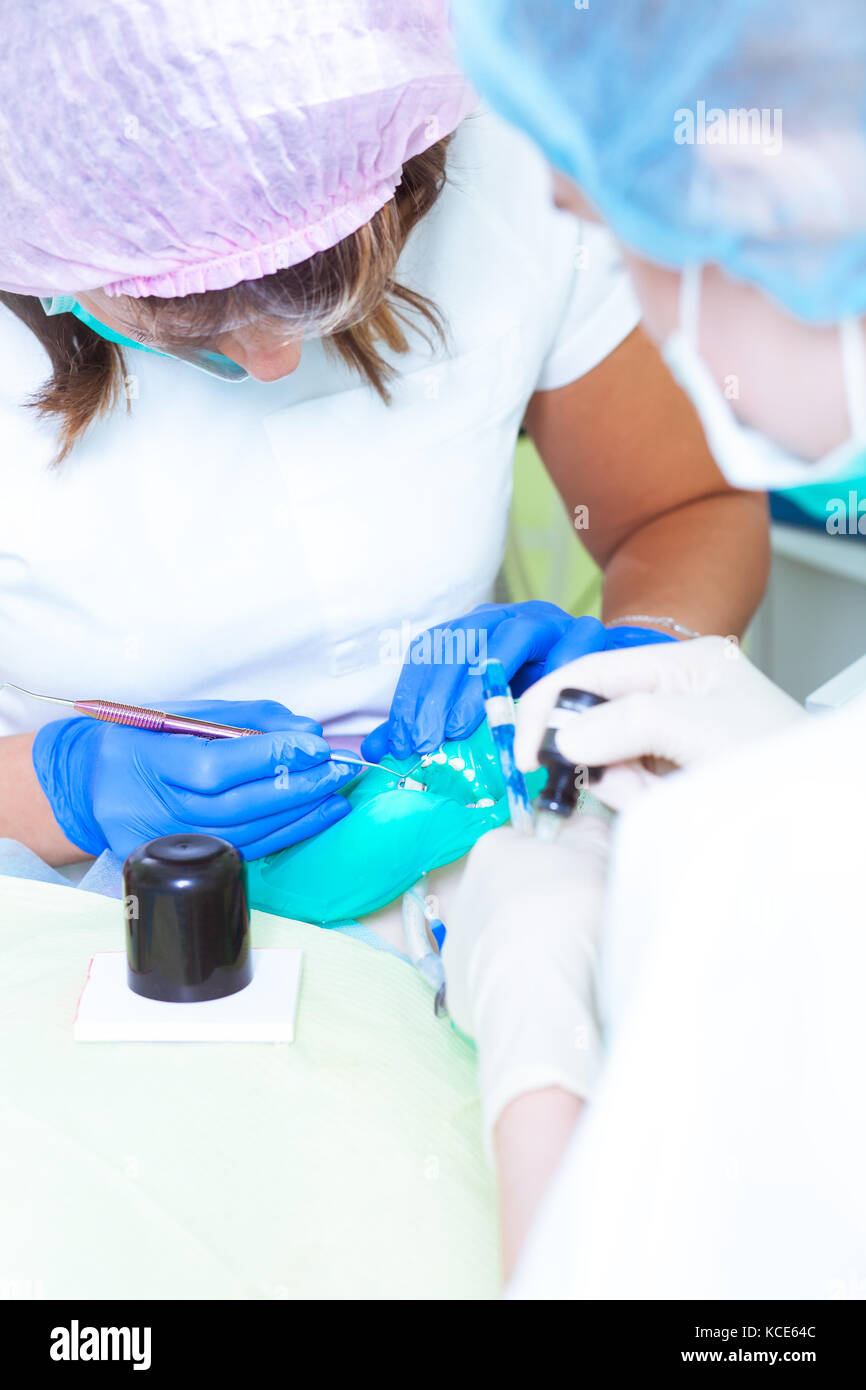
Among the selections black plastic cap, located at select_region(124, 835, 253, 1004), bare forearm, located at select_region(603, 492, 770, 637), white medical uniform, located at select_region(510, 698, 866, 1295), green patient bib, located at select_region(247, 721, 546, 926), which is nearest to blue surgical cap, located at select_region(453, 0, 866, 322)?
white medical uniform, located at select_region(510, 698, 866, 1295)

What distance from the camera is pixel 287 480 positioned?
4.02ft

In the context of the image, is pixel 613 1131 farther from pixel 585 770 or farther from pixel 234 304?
pixel 234 304

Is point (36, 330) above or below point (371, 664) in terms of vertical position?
above

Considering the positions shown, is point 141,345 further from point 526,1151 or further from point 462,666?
point 526,1151

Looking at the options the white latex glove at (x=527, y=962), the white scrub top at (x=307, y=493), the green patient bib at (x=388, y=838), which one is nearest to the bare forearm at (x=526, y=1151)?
the white latex glove at (x=527, y=962)

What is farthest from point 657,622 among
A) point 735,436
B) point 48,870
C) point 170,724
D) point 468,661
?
point 735,436

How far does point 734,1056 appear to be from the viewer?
51 cm

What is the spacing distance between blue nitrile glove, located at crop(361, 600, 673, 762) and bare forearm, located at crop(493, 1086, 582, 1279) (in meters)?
0.50

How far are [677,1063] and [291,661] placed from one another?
867 millimetres

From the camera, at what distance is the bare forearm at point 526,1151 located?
56cm

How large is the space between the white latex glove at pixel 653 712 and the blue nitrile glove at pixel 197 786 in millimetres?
256

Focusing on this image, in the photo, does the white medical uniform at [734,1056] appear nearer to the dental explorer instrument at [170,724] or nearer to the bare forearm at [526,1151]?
the bare forearm at [526,1151]
